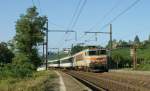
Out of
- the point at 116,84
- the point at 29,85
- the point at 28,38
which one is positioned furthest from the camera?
the point at 28,38

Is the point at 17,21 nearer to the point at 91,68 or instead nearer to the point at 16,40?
the point at 16,40

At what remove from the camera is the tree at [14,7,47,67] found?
9725cm

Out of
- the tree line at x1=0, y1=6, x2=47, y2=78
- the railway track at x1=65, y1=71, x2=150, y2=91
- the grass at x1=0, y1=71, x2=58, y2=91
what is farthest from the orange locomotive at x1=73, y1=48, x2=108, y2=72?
the tree line at x1=0, y1=6, x2=47, y2=78

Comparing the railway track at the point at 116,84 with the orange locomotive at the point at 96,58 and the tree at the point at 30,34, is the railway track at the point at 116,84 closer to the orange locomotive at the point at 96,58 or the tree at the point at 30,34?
the orange locomotive at the point at 96,58

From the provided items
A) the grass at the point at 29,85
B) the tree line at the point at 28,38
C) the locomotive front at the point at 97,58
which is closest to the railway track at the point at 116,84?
the grass at the point at 29,85

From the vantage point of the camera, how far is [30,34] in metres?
99.1

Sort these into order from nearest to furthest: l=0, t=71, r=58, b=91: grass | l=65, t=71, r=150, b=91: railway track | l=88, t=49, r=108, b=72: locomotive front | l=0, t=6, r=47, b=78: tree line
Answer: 1. l=0, t=71, r=58, b=91: grass
2. l=65, t=71, r=150, b=91: railway track
3. l=88, t=49, r=108, b=72: locomotive front
4. l=0, t=6, r=47, b=78: tree line

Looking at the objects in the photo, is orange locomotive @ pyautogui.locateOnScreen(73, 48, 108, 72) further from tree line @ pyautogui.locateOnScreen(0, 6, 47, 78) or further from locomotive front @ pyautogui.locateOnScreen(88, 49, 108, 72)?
tree line @ pyautogui.locateOnScreen(0, 6, 47, 78)

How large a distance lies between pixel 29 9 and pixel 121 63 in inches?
1268

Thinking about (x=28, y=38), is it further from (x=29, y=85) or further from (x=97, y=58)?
(x=29, y=85)

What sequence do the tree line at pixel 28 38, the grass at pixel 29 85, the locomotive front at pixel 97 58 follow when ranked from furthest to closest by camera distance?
the tree line at pixel 28 38 < the locomotive front at pixel 97 58 < the grass at pixel 29 85

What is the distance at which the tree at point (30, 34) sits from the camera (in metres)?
97.2

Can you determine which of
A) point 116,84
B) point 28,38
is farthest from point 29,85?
point 28,38

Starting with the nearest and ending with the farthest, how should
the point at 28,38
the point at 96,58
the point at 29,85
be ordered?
1. the point at 29,85
2. the point at 96,58
3. the point at 28,38
